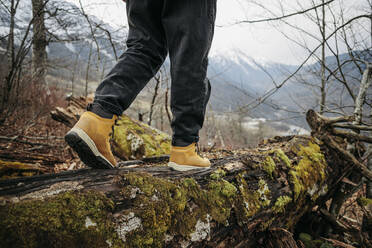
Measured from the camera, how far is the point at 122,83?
1.29 meters

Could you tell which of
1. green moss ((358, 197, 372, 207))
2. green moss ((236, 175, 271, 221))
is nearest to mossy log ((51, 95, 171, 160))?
green moss ((236, 175, 271, 221))

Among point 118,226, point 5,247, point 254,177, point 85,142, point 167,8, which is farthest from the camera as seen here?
point 254,177

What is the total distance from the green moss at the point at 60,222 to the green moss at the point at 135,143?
84.1 inches

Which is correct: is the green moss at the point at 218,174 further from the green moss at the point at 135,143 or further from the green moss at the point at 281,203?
the green moss at the point at 135,143

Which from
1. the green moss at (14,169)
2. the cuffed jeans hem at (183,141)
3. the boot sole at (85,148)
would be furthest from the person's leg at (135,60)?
the green moss at (14,169)

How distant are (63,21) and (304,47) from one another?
6323 mm

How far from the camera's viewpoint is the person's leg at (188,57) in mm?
1229

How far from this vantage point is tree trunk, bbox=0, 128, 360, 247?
2.25ft

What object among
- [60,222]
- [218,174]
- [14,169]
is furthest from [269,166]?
[14,169]

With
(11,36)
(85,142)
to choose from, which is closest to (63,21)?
(11,36)

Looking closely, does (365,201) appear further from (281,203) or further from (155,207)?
(155,207)

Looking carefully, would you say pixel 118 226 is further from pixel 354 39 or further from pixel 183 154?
pixel 354 39

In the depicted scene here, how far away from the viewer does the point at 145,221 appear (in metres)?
0.89

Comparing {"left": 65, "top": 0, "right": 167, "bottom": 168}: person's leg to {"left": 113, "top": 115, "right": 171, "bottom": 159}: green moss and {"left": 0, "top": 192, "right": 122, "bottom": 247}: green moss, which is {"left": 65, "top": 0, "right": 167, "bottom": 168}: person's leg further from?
{"left": 113, "top": 115, "right": 171, "bottom": 159}: green moss
